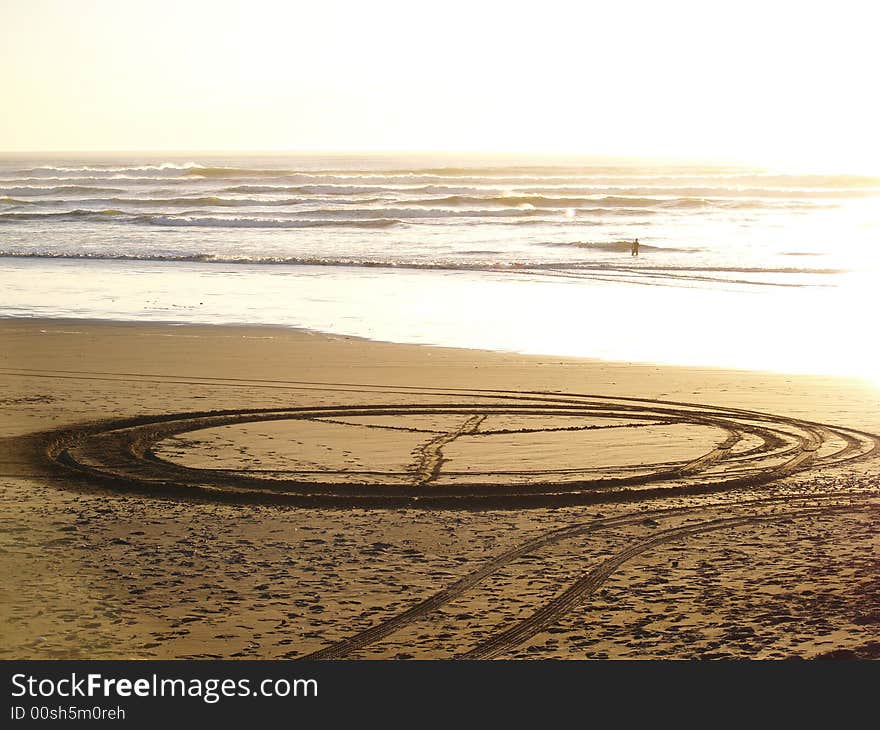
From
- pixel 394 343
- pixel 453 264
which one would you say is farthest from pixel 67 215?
pixel 394 343

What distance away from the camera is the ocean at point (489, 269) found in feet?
57.3

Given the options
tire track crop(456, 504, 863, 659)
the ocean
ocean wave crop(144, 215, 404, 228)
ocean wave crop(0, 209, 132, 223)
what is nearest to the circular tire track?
tire track crop(456, 504, 863, 659)

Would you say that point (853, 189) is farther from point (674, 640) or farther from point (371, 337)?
point (674, 640)

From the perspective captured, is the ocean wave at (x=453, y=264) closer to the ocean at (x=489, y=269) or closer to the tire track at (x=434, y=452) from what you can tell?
the ocean at (x=489, y=269)

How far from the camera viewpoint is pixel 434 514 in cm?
804

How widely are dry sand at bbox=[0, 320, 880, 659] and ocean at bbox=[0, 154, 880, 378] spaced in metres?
3.66

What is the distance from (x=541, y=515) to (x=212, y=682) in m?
3.33

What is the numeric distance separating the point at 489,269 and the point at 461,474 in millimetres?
18667

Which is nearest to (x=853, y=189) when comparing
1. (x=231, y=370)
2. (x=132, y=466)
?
(x=231, y=370)

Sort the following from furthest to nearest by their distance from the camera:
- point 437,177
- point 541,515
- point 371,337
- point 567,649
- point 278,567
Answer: point 437,177 → point 371,337 → point 541,515 → point 278,567 → point 567,649

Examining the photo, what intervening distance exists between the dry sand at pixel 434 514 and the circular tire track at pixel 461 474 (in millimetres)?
32

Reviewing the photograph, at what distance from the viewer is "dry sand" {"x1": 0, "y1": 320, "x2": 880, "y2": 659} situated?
232 inches

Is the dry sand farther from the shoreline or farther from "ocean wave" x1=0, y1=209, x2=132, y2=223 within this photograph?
"ocean wave" x1=0, y1=209, x2=132, y2=223

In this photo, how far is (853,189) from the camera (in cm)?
6881
